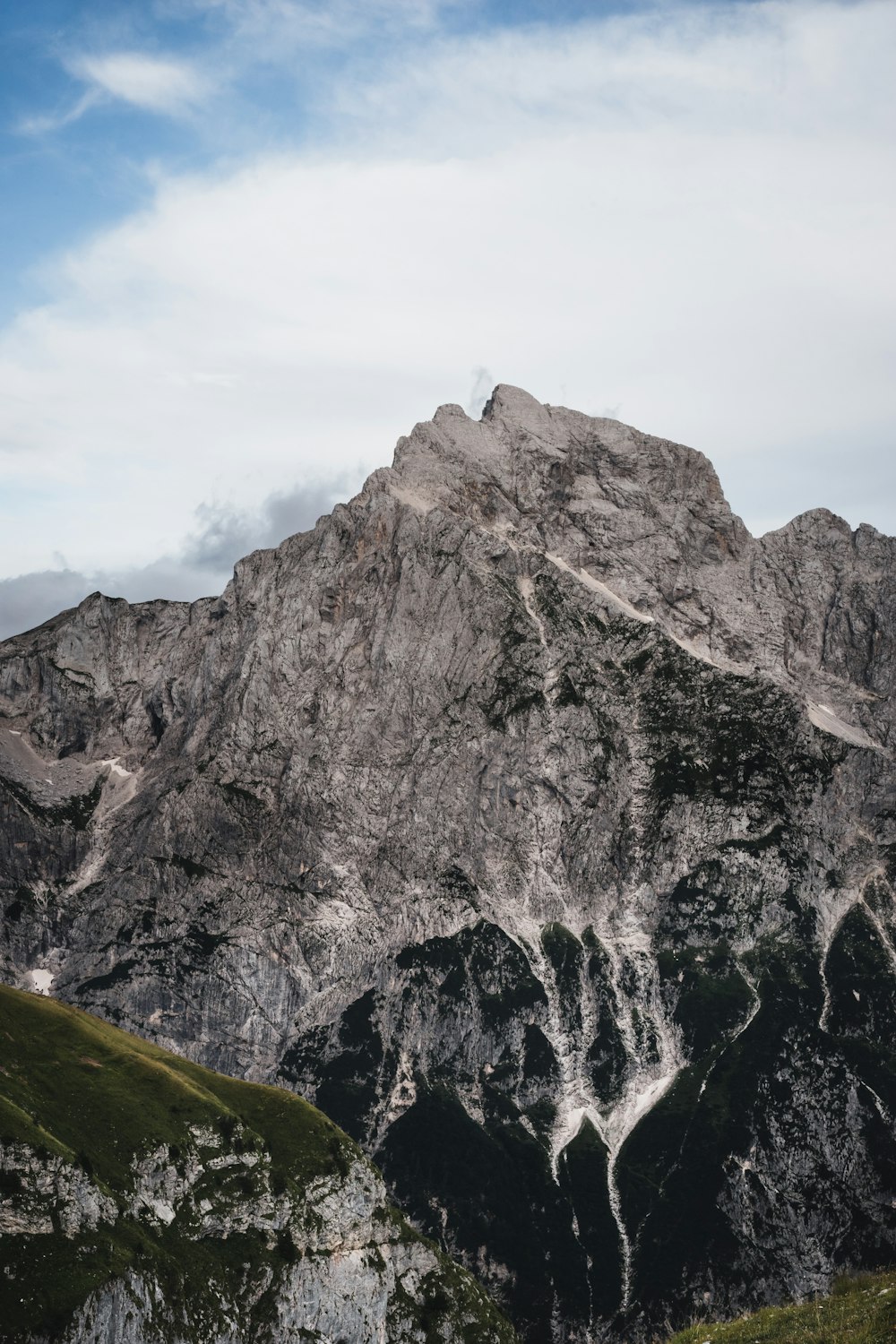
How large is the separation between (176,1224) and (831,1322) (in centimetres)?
13463

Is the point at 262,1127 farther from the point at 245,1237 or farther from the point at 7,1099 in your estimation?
the point at 7,1099

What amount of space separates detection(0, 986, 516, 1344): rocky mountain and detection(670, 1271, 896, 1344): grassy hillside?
309 ft

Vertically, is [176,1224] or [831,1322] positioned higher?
[831,1322]

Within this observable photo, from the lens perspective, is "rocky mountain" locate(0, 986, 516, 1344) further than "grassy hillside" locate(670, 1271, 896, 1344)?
Yes

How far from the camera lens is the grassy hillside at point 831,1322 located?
4609cm

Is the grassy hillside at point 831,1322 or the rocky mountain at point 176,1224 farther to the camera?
the rocky mountain at point 176,1224

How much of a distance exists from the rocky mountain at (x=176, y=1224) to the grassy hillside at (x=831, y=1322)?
3708 inches

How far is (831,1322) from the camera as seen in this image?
49.1 m

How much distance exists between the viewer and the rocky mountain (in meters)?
138

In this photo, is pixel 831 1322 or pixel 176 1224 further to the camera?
pixel 176 1224

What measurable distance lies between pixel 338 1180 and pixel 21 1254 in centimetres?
6581

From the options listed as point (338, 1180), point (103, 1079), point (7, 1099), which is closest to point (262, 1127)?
point (338, 1180)

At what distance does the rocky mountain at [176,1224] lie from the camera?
138 meters

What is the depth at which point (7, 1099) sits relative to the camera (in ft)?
505
